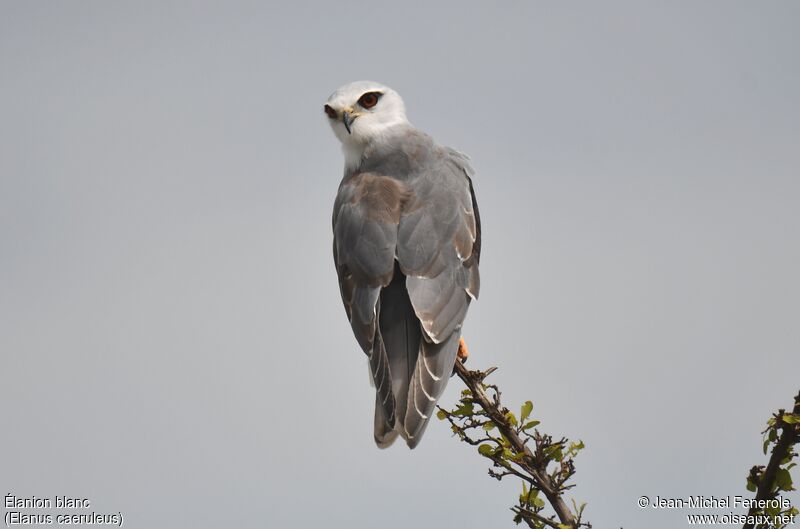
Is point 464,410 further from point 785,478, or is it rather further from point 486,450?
point 785,478

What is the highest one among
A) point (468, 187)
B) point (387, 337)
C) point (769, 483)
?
point (468, 187)

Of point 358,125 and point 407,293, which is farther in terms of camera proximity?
point 358,125

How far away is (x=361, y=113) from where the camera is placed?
9.76 metres

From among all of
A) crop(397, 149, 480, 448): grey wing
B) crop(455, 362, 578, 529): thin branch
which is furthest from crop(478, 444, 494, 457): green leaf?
crop(397, 149, 480, 448): grey wing

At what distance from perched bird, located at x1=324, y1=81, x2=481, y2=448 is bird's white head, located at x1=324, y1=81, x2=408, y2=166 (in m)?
0.02

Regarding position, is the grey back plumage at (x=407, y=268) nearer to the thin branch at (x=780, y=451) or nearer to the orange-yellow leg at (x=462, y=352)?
the orange-yellow leg at (x=462, y=352)

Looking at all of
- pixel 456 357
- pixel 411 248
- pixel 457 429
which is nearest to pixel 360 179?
pixel 411 248

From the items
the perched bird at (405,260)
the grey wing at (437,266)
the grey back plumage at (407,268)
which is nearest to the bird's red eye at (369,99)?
the perched bird at (405,260)

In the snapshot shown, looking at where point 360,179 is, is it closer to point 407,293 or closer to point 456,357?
point 407,293

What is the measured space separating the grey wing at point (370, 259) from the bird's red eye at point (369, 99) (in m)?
1.15

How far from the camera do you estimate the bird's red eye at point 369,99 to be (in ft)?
32.4

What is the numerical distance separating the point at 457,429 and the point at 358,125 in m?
4.25

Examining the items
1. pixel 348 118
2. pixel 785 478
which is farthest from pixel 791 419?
pixel 348 118

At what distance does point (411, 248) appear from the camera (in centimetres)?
821
